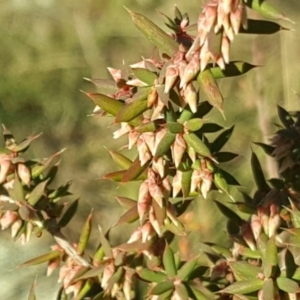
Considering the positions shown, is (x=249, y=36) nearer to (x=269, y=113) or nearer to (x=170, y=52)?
(x=269, y=113)

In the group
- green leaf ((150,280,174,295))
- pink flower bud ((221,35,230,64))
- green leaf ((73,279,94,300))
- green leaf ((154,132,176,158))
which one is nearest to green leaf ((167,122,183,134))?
green leaf ((154,132,176,158))

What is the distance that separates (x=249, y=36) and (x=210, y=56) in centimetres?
64

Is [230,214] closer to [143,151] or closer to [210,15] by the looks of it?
[143,151]

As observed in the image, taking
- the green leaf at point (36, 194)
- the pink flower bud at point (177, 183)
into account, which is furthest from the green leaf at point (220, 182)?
the green leaf at point (36, 194)

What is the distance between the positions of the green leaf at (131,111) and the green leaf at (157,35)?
6 centimetres

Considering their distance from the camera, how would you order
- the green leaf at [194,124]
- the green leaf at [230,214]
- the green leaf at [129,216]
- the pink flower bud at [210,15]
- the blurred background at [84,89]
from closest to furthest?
the pink flower bud at [210,15] → the green leaf at [194,124] → the green leaf at [129,216] → the green leaf at [230,214] → the blurred background at [84,89]

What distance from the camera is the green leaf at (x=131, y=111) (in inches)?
28.8

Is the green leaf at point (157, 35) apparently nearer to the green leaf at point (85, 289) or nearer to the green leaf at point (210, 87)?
the green leaf at point (210, 87)

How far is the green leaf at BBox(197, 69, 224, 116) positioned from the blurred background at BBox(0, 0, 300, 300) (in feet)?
1.58

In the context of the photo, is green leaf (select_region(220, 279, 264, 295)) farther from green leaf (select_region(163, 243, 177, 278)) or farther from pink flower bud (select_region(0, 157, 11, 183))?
pink flower bud (select_region(0, 157, 11, 183))

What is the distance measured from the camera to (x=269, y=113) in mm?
1246

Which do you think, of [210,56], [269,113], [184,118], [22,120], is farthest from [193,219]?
[210,56]

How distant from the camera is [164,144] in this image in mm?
736

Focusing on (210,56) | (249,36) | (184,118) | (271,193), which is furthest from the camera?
(249,36)
